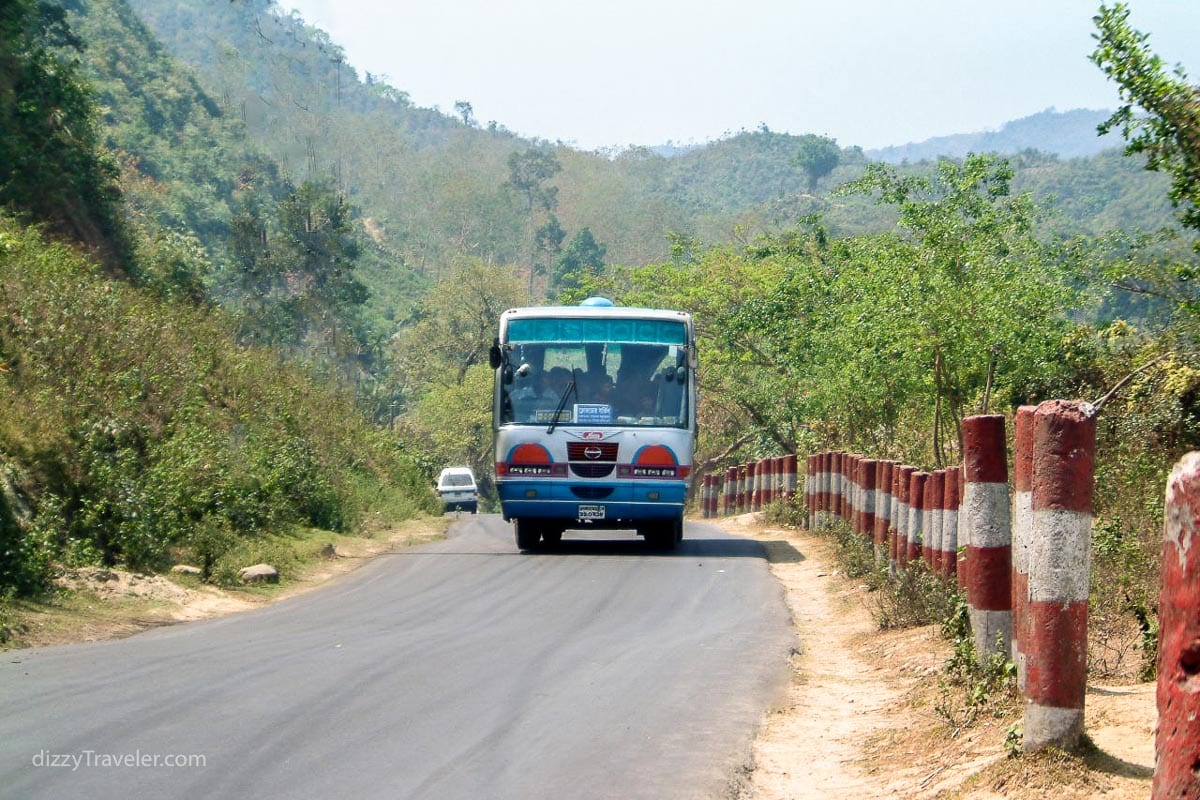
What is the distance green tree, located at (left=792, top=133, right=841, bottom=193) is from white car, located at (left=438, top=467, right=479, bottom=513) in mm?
104232

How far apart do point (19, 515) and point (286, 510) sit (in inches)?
305

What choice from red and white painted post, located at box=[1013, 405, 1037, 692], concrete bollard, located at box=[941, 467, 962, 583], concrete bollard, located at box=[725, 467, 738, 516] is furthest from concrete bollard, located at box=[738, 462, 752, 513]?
red and white painted post, located at box=[1013, 405, 1037, 692]

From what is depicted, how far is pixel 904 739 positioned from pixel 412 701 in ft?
9.03

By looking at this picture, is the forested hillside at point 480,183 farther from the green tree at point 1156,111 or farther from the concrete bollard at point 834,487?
the green tree at point 1156,111

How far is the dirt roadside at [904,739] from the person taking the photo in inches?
196

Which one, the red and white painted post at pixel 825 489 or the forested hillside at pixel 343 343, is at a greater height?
the forested hillside at pixel 343 343

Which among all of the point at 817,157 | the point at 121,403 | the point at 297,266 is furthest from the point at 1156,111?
the point at 817,157

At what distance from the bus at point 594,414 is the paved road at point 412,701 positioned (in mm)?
4715

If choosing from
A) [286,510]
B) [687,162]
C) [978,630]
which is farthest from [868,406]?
[687,162]

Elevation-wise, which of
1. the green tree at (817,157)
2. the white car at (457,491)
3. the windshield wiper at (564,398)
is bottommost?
the white car at (457,491)

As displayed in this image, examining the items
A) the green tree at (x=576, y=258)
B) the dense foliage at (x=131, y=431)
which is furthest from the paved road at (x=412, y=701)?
the green tree at (x=576, y=258)

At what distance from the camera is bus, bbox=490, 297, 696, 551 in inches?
696

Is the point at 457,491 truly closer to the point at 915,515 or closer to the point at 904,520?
the point at 904,520

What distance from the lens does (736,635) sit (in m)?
10.6
